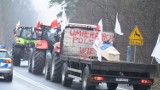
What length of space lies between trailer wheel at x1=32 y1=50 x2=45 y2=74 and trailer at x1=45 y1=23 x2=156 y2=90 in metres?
1.85

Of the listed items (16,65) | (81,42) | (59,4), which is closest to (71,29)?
(81,42)

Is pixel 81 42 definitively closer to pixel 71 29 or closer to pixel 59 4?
pixel 71 29

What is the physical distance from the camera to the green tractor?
3503 centimetres

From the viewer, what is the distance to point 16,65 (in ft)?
118

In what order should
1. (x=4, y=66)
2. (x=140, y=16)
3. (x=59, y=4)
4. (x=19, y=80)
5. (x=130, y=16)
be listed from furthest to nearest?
(x=59, y=4) → (x=130, y=16) → (x=140, y=16) → (x=19, y=80) → (x=4, y=66)

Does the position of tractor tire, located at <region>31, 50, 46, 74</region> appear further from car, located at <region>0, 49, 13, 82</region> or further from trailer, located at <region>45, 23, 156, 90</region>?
car, located at <region>0, 49, 13, 82</region>

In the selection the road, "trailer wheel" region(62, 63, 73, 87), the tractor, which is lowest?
the road

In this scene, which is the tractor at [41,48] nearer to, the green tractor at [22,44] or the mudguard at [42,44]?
the mudguard at [42,44]

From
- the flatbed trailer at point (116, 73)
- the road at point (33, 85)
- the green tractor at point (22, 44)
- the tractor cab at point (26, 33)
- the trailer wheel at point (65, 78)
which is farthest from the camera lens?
the tractor cab at point (26, 33)

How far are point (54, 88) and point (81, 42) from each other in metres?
3.15

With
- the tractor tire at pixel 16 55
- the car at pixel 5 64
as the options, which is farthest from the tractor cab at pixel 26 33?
the car at pixel 5 64

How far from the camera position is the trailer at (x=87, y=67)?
18.4 metres

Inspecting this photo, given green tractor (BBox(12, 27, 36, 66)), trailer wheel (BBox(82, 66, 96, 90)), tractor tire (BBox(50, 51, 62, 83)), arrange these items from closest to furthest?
trailer wheel (BBox(82, 66, 96, 90)) < tractor tire (BBox(50, 51, 62, 83)) < green tractor (BBox(12, 27, 36, 66))

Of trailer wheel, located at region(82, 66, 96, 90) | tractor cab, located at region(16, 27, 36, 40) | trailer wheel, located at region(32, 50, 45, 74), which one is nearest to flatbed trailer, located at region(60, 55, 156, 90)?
trailer wheel, located at region(82, 66, 96, 90)
